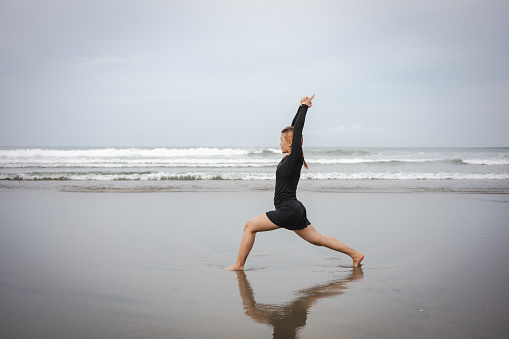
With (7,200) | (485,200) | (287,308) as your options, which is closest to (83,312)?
(287,308)

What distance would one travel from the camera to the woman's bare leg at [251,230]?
444 cm

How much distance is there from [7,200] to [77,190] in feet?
10.1

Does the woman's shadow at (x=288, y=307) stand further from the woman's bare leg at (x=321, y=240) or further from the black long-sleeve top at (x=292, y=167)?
the black long-sleeve top at (x=292, y=167)

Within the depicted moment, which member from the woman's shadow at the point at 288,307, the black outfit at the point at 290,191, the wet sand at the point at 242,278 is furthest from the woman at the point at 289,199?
the woman's shadow at the point at 288,307

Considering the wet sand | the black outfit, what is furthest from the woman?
the wet sand

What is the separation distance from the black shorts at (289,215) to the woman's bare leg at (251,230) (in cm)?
9

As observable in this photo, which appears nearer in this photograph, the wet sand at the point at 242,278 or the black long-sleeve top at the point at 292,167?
the wet sand at the point at 242,278

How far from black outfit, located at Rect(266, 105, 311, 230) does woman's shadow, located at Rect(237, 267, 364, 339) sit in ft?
2.35

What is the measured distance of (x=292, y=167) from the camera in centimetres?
433

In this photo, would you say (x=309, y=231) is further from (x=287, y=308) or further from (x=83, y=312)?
(x=83, y=312)

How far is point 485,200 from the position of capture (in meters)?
11.0

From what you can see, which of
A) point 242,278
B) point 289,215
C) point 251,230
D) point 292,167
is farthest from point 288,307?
point 292,167

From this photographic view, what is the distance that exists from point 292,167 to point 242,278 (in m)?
1.31

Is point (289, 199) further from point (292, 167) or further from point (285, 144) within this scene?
point (285, 144)
